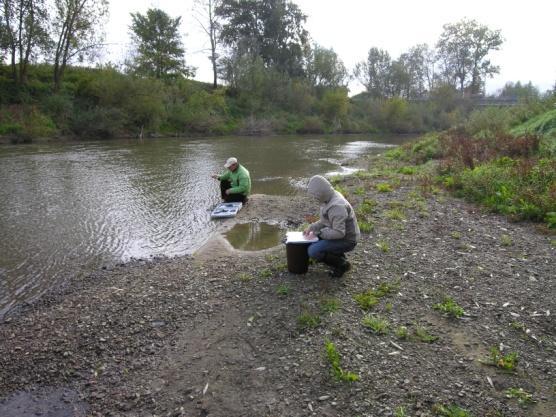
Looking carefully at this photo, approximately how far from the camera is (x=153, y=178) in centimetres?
1833

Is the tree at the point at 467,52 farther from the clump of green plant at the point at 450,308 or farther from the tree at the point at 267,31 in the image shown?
the clump of green plant at the point at 450,308

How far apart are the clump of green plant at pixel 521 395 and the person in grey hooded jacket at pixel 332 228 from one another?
2.93 m

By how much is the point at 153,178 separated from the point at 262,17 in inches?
2297

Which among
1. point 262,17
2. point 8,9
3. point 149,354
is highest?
point 262,17

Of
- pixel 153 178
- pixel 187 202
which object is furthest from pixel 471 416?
pixel 153 178

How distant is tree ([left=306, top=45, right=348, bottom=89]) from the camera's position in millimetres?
72250

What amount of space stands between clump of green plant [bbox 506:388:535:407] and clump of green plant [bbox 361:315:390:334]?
58.2 inches

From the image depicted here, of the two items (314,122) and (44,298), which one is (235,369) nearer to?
(44,298)

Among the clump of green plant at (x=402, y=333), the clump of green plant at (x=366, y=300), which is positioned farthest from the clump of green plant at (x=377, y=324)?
the clump of green plant at (x=366, y=300)

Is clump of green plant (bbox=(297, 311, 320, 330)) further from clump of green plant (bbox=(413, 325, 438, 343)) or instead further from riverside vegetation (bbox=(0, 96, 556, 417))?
clump of green plant (bbox=(413, 325, 438, 343))

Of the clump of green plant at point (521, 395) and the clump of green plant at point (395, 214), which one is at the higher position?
the clump of green plant at point (395, 214)

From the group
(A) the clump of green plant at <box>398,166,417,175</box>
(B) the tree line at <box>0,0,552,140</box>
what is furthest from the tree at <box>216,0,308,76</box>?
(A) the clump of green plant at <box>398,166,417,175</box>

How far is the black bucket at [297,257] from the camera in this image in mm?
6562

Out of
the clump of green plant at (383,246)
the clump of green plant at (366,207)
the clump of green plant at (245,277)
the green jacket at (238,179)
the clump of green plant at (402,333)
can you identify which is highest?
the green jacket at (238,179)
